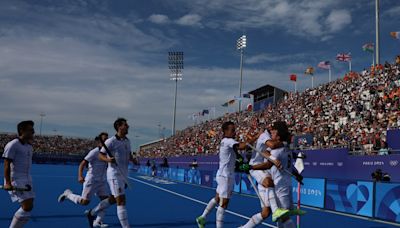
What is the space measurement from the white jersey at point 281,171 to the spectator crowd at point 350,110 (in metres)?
15.2

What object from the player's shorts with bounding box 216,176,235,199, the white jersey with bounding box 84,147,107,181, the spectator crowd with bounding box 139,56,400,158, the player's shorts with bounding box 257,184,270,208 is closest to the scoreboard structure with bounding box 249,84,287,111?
the spectator crowd with bounding box 139,56,400,158

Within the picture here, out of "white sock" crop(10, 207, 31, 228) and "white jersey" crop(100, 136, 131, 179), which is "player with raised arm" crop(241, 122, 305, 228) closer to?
"white jersey" crop(100, 136, 131, 179)

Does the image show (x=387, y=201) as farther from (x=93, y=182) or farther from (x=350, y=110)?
(x=350, y=110)

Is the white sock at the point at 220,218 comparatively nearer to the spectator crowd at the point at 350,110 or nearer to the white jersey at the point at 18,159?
the white jersey at the point at 18,159

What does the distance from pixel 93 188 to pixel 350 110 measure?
71.2 ft

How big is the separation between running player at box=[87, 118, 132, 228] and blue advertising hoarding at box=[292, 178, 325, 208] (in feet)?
32.4

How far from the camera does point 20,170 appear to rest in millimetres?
7426

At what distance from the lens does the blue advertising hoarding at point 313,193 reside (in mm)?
16375

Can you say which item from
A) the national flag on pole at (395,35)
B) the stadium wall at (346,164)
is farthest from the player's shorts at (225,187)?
the national flag on pole at (395,35)

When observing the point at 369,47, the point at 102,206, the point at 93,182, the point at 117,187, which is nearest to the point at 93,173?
the point at 93,182

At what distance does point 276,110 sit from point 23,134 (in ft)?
118

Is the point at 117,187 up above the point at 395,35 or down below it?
below

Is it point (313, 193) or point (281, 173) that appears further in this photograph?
point (313, 193)

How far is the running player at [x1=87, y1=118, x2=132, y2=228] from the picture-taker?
8586 mm
